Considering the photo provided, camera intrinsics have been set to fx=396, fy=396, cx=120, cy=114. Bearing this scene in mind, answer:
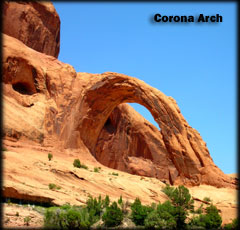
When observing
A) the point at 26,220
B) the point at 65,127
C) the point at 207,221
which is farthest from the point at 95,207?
the point at 65,127

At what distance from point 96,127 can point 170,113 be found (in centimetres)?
596

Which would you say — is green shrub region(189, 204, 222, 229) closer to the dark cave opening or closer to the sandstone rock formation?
the sandstone rock formation

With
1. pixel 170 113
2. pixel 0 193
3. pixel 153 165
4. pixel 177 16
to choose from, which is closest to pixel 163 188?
pixel 170 113

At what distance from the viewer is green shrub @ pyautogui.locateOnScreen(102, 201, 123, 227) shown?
52.4 ft

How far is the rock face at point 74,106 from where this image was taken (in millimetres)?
23016

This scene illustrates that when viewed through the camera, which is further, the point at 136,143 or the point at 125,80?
the point at 136,143

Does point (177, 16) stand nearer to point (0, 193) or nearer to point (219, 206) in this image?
point (0, 193)

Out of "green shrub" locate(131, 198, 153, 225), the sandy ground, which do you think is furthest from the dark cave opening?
"green shrub" locate(131, 198, 153, 225)

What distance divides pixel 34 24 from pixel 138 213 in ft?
56.9

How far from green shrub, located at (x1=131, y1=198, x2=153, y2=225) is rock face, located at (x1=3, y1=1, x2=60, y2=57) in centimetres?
1555

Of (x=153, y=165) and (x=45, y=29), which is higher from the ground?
(x=45, y=29)

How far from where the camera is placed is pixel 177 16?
13719mm

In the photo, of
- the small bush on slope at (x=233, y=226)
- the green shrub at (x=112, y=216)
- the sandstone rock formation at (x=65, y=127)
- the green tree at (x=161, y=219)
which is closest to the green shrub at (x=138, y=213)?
the green tree at (x=161, y=219)

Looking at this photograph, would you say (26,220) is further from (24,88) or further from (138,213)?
(24,88)
